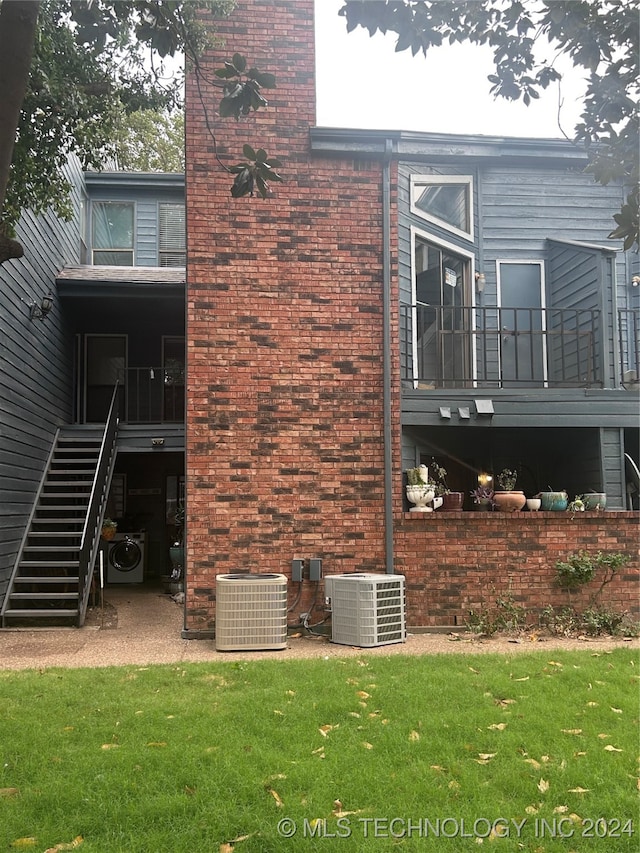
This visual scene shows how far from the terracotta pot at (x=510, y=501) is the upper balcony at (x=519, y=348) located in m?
1.48

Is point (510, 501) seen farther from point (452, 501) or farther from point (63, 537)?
point (63, 537)

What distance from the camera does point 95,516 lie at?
10492 millimetres

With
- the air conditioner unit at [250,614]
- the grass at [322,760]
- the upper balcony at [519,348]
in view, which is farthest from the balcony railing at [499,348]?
the grass at [322,760]

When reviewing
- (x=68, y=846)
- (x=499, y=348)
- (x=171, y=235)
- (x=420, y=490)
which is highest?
(x=171, y=235)

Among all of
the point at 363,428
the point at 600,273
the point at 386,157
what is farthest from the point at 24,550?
the point at 600,273

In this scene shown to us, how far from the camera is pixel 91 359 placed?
14.9 metres

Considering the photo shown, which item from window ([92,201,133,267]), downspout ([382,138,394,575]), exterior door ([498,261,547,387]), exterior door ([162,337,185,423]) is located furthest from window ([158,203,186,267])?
downspout ([382,138,394,575])

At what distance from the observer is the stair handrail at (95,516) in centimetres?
931

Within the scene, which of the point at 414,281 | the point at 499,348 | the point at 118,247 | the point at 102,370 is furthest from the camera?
the point at 118,247

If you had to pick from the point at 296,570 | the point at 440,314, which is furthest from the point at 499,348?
the point at 296,570

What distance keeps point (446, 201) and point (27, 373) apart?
634 centimetres

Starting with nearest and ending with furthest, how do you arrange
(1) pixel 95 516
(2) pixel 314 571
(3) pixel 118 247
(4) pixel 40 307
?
1. (2) pixel 314 571
2. (1) pixel 95 516
3. (4) pixel 40 307
4. (3) pixel 118 247

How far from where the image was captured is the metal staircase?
9.54 metres

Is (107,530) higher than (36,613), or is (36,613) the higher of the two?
(107,530)
